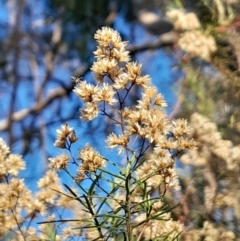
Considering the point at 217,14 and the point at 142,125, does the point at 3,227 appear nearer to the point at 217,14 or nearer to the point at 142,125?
the point at 142,125

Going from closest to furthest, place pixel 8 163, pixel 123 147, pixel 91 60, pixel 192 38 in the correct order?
pixel 123 147, pixel 8 163, pixel 192 38, pixel 91 60

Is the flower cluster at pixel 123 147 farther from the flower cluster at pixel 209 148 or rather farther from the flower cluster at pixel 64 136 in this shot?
the flower cluster at pixel 209 148

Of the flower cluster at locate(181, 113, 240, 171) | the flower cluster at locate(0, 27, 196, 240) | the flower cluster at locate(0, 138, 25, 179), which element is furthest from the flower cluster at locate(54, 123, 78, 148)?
the flower cluster at locate(181, 113, 240, 171)

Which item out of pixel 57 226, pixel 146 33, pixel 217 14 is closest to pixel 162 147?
pixel 57 226

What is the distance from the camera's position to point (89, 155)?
60 centimetres

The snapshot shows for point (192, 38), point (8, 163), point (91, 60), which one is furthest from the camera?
point (91, 60)

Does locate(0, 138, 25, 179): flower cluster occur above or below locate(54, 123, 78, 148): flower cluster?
above

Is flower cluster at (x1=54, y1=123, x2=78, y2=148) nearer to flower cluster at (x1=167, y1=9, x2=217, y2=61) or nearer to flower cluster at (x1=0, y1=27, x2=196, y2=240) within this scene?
flower cluster at (x1=0, y1=27, x2=196, y2=240)

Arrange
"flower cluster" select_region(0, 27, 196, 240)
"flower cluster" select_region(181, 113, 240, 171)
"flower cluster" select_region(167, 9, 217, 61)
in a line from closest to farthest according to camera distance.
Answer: "flower cluster" select_region(0, 27, 196, 240) → "flower cluster" select_region(181, 113, 240, 171) → "flower cluster" select_region(167, 9, 217, 61)

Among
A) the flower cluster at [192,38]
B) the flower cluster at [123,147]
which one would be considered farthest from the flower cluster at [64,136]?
the flower cluster at [192,38]

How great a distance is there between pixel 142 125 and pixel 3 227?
0.20 meters

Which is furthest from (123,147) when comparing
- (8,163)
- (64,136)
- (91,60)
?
(91,60)

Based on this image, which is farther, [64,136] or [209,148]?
[209,148]

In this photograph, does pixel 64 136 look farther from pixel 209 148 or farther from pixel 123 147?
pixel 209 148
